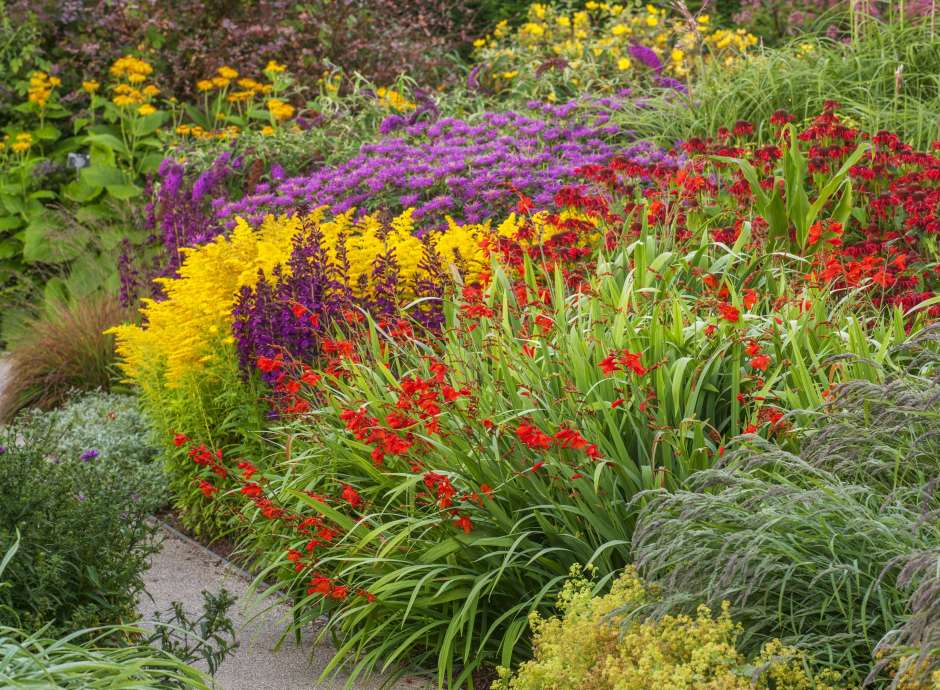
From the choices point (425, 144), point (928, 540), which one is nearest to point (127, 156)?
point (425, 144)

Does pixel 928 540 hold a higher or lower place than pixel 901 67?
lower

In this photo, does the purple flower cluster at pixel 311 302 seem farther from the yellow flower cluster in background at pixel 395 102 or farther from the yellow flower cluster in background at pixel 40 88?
the yellow flower cluster in background at pixel 40 88

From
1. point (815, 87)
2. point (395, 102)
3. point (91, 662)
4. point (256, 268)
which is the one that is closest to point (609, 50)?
point (395, 102)

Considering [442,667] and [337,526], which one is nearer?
[442,667]

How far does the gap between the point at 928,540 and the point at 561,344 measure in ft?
5.45

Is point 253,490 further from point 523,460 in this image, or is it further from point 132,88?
point 132,88

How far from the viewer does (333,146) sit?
29.3 feet

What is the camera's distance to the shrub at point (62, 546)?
3596 mm

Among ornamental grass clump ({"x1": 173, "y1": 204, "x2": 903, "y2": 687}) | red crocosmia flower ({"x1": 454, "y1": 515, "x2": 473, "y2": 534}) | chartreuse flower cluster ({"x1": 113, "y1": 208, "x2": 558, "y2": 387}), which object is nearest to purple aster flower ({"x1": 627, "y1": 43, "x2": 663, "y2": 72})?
chartreuse flower cluster ({"x1": 113, "y1": 208, "x2": 558, "y2": 387})

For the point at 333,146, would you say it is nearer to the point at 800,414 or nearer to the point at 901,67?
the point at 901,67

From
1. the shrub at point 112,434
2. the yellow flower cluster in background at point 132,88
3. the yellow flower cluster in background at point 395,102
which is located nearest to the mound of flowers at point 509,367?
the shrub at point 112,434

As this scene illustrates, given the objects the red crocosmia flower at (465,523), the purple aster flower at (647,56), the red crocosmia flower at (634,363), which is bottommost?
the red crocosmia flower at (465,523)

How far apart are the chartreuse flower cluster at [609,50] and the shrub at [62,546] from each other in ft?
18.7

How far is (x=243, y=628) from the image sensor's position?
447 centimetres
